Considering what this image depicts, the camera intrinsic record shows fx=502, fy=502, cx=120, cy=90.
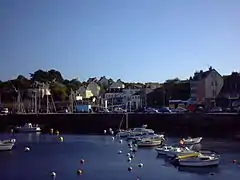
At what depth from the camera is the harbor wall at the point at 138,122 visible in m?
62.6

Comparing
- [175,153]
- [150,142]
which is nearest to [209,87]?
[150,142]

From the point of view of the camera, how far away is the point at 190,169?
3538cm

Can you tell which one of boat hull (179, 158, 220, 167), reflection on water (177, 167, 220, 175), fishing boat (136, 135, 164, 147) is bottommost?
reflection on water (177, 167, 220, 175)

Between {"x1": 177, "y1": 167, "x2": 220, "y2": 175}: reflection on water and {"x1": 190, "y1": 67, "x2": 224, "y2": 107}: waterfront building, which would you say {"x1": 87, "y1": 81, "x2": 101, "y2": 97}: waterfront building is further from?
{"x1": 177, "y1": 167, "x2": 220, "y2": 175}: reflection on water

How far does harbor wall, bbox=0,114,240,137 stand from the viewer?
6259 cm

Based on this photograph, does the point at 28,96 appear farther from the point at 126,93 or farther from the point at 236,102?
the point at 236,102

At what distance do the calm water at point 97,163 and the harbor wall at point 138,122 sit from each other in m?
11.3

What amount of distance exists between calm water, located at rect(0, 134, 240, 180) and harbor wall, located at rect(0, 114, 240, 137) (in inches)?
444

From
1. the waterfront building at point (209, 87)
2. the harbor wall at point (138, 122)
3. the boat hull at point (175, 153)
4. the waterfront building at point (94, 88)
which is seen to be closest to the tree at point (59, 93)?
the waterfront building at point (94, 88)

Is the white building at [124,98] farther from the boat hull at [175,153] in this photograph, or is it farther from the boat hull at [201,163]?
the boat hull at [201,163]

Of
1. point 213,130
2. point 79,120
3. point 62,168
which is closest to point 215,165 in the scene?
point 62,168

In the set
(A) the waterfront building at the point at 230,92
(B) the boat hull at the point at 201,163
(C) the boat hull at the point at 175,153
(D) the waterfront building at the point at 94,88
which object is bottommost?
(B) the boat hull at the point at 201,163

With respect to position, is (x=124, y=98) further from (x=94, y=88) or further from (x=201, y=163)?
(x=201, y=163)

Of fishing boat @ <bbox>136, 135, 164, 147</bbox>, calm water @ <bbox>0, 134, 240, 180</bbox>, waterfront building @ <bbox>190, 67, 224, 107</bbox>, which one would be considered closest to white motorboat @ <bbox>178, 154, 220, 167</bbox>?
calm water @ <bbox>0, 134, 240, 180</bbox>
